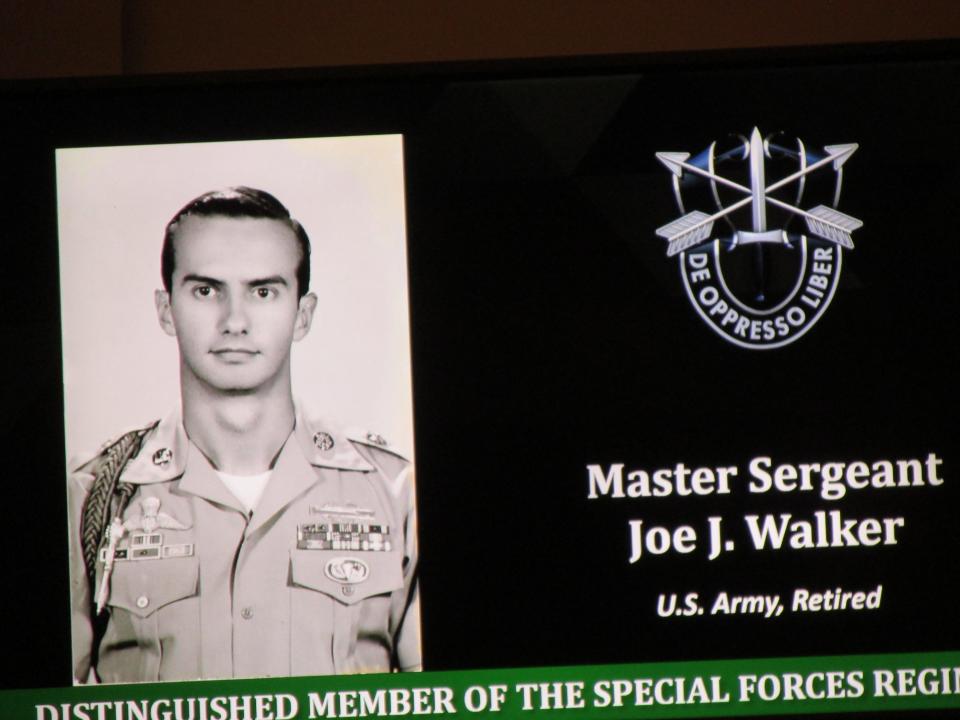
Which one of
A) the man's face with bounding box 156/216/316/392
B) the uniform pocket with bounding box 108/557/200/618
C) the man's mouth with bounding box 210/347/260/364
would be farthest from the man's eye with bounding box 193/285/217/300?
the uniform pocket with bounding box 108/557/200/618

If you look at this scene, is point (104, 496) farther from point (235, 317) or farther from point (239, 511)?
point (235, 317)

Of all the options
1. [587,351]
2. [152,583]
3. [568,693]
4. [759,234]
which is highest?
[759,234]

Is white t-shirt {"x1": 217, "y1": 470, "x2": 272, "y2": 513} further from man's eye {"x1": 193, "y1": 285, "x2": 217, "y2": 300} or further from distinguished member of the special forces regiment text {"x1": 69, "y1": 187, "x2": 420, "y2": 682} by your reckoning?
man's eye {"x1": 193, "y1": 285, "x2": 217, "y2": 300}

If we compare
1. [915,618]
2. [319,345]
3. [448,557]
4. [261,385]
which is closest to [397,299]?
[319,345]

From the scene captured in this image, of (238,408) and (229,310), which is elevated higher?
(229,310)

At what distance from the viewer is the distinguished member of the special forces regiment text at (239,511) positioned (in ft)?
7.48

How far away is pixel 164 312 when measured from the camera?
232 cm

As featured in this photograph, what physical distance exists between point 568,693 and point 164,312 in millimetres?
1149

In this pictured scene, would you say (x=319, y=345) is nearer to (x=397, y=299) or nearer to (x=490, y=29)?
(x=397, y=299)

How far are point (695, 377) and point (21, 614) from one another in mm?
1473

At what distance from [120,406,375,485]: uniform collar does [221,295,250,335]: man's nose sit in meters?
0.20

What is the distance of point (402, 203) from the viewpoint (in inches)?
92.3

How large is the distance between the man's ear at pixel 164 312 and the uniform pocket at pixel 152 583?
0.47m

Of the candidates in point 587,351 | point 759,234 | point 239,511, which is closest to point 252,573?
point 239,511
